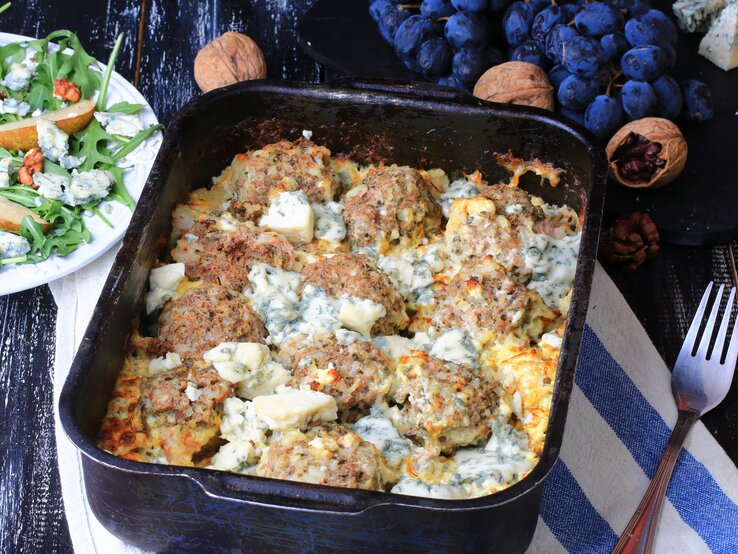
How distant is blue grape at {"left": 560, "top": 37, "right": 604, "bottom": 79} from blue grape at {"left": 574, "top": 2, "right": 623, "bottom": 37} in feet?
0.17

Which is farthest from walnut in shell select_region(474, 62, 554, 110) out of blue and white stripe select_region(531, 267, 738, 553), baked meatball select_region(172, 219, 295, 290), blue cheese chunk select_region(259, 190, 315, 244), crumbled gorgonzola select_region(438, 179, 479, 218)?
baked meatball select_region(172, 219, 295, 290)

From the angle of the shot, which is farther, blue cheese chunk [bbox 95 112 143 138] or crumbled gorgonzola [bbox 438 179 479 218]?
blue cheese chunk [bbox 95 112 143 138]

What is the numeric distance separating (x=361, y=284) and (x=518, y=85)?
1.07m

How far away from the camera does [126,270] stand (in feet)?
7.41

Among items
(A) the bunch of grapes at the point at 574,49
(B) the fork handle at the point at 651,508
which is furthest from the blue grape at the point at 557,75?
(B) the fork handle at the point at 651,508

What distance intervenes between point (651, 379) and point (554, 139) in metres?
0.74

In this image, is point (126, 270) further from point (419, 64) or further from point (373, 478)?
point (419, 64)

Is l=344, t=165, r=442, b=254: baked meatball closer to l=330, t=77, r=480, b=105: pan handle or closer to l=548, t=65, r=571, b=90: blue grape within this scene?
l=330, t=77, r=480, b=105: pan handle

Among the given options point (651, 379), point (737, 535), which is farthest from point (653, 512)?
point (651, 379)

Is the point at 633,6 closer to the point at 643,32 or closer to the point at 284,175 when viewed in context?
the point at 643,32

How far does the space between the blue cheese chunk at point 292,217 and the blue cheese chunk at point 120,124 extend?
32.2 inches

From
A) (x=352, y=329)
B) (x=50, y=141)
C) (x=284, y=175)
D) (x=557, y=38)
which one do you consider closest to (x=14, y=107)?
(x=50, y=141)

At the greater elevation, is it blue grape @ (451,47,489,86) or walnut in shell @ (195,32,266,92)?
blue grape @ (451,47,489,86)

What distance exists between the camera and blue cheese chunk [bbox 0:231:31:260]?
283cm
